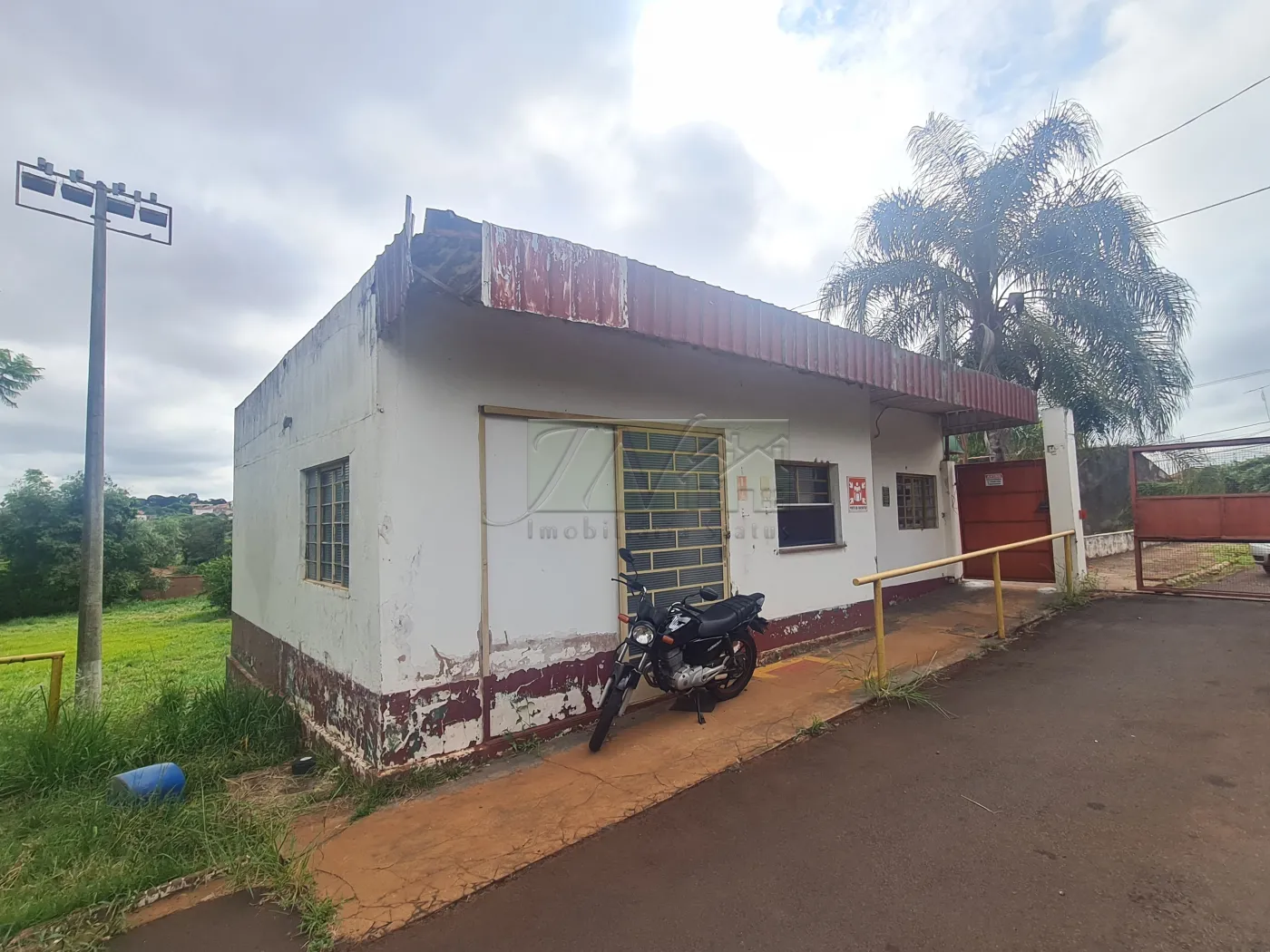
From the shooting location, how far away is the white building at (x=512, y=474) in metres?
3.81

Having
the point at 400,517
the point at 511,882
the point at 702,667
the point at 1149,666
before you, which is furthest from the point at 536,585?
the point at 1149,666

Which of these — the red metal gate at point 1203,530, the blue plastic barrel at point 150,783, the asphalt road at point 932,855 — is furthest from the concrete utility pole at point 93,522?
the red metal gate at point 1203,530

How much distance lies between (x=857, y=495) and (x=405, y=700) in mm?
5467

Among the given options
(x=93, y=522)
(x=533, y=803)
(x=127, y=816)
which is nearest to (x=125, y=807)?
(x=127, y=816)

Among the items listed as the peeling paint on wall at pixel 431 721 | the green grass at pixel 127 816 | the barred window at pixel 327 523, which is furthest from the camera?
the barred window at pixel 327 523

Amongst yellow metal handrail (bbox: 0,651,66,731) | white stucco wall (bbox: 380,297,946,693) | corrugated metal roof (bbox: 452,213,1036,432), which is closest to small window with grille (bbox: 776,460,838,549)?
white stucco wall (bbox: 380,297,946,693)

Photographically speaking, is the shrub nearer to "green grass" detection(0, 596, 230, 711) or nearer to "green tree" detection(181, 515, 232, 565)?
"green grass" detection(0, 596, 230, 711)

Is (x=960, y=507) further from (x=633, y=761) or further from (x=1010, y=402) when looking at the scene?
(x=633, y=761)

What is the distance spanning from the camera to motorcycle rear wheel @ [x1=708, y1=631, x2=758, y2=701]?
4961 mm

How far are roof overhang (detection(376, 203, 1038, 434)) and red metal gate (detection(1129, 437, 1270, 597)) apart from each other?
205 inches

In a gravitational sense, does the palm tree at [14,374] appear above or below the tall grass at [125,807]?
above

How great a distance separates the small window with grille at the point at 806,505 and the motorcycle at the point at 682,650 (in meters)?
1.64

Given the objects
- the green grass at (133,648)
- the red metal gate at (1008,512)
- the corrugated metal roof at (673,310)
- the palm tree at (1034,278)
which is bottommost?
the green grass at (133,648)

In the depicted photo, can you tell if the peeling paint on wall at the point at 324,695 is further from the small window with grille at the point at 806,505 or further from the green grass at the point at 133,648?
the small window with grille at the point at 806,505
